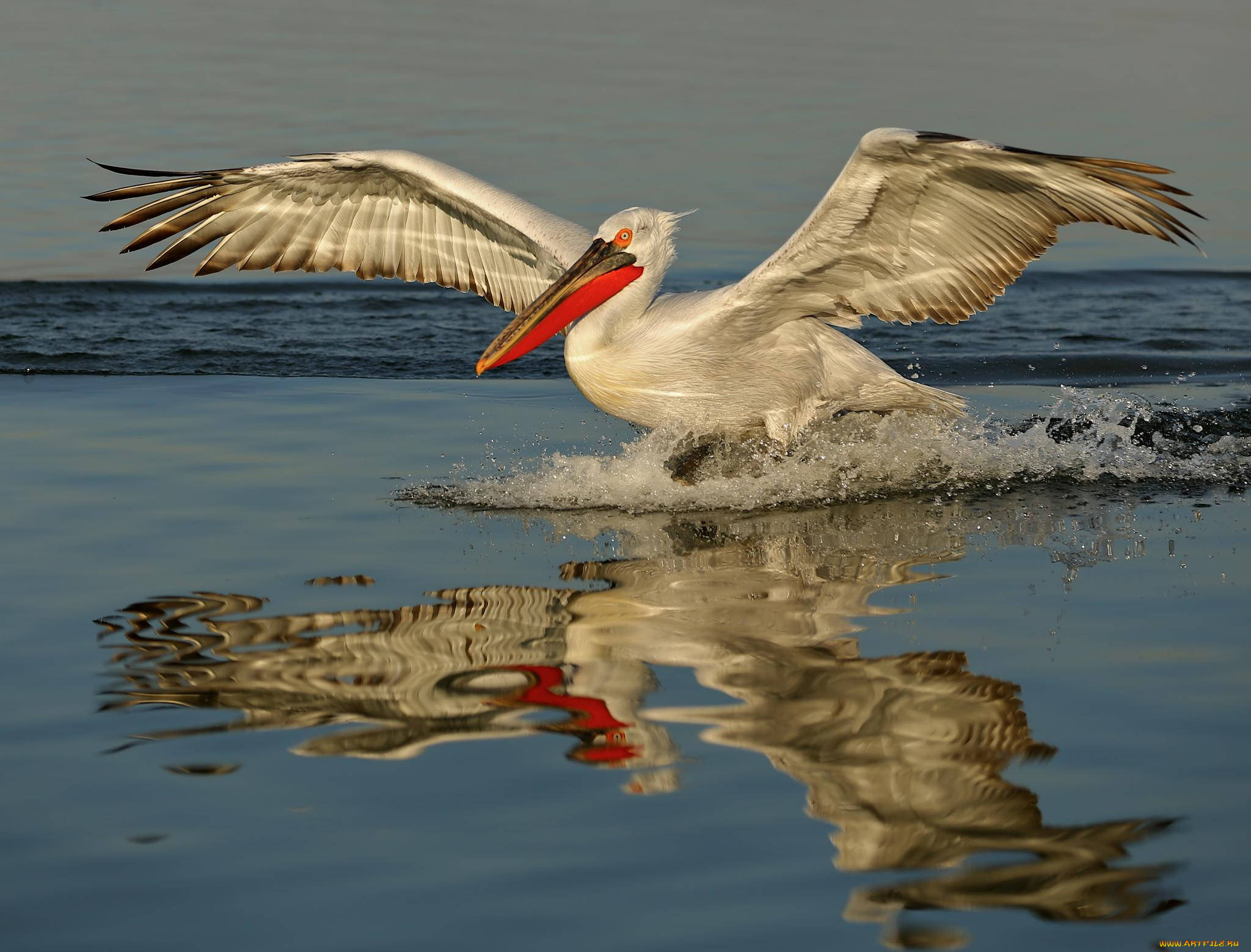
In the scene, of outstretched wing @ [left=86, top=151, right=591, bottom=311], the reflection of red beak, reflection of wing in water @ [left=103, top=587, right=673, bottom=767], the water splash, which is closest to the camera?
the reflection of red beak

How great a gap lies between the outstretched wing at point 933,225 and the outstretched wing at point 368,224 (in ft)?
3.96

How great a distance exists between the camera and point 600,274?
6.74 m

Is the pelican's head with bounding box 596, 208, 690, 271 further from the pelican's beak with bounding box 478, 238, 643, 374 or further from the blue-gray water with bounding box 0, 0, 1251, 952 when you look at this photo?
the blue-gray water with bounding box 0, 0, 1251, 952

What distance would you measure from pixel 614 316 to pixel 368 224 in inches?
69.3

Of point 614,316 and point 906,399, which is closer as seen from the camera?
point 614,316

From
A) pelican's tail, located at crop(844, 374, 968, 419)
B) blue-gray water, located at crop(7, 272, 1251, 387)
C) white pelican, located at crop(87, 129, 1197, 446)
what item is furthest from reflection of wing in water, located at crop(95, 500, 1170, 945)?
blue-gray water, located at crop(7, 272, 1251, 387)

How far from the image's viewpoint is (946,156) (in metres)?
5.88

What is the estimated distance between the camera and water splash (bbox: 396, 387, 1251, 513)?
252 inches

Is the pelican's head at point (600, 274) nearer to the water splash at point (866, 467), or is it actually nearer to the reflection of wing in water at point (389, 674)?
the water splash at point (866, 467)

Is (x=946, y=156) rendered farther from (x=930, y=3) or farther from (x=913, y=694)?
(x=930, y=3)

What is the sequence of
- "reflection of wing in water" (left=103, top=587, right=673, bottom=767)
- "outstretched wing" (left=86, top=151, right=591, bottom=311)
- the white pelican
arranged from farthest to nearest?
"outstretched wing" (left=86, top=151, right=591, bottom=311), the white pelican, "reflection of wing in water" (left=103, top=587, right=673, bottom=767)

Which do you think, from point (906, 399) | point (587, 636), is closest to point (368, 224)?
point (906, 399)

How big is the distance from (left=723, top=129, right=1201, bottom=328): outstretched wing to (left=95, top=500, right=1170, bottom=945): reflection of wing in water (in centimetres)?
132

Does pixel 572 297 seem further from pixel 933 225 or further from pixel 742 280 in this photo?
pixel 933 225
